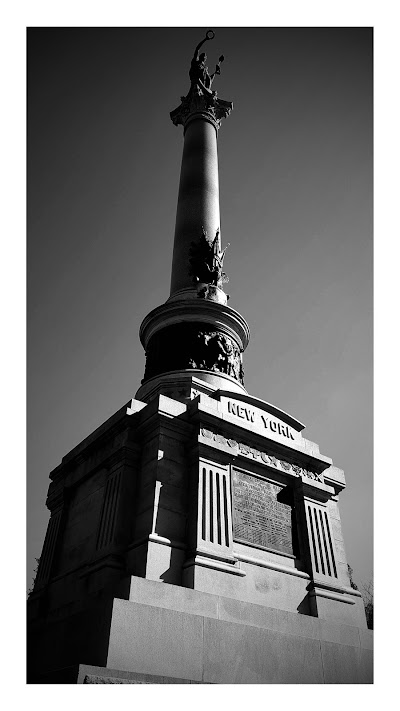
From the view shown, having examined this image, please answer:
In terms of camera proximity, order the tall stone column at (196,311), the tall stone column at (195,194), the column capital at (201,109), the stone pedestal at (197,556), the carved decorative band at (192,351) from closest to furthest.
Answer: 1. the stone pedestal at (197,556)
2. the tall stone column at (196,311)
3. the carved decorative band at (192,351)
4. the tall stone column at (195,194)
5. the column capital at (201,109)

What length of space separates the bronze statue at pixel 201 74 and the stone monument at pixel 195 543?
13034 mm

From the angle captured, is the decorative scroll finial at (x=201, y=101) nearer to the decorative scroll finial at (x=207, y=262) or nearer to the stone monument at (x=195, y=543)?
the decorative scroll finial at (x=207, y=262)

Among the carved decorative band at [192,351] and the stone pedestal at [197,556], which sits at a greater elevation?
the carved decorative band at [192,351]

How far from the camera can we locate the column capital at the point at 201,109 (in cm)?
2391

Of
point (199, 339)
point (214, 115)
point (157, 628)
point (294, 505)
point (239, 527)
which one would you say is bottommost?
point (157, 628)

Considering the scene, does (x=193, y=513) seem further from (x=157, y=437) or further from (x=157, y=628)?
(x=157, y=628)

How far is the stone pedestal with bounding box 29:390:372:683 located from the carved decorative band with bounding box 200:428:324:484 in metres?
0.03

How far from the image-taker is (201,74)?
2534 centimetres

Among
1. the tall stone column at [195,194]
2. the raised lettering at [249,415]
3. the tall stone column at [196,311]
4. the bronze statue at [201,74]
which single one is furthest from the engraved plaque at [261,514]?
the bronze statue at [201,74]

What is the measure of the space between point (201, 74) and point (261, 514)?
2118 cm

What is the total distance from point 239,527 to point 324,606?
2.42m

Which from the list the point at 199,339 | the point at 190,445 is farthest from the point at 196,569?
the point at 199,339

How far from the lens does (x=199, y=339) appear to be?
51.0 ft

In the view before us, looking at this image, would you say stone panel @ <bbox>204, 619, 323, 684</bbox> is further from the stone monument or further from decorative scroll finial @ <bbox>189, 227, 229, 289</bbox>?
decorative scroll finial @ <bbox>189, 227, 229, 289</bbox>
